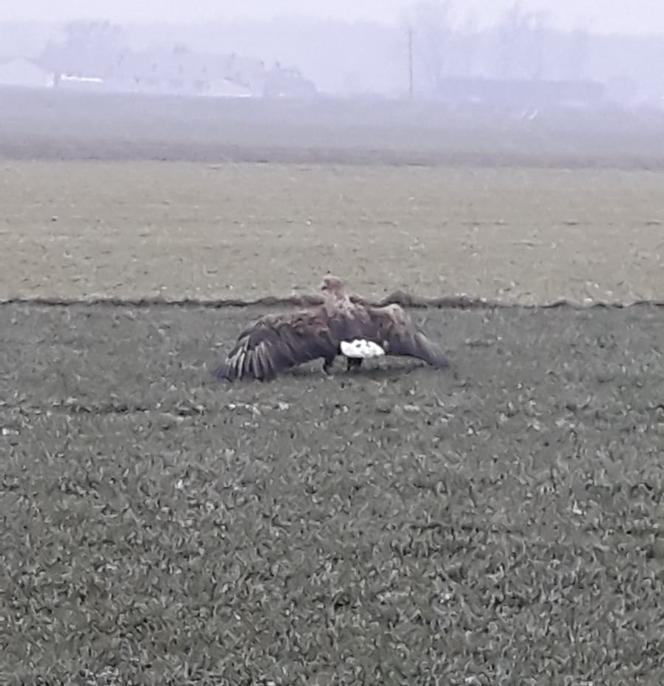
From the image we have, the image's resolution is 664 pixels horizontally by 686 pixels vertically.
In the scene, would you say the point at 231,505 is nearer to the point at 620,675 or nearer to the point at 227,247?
the point at 620,675

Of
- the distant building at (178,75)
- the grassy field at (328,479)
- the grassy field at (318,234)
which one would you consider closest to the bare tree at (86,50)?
the distant building at (178,75)

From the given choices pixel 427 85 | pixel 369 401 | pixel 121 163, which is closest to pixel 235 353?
pixel 369 401

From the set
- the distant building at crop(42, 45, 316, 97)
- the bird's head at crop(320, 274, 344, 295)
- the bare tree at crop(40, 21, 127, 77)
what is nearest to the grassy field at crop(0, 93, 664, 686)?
the bird's head at crop(320, 274, 344, 295)

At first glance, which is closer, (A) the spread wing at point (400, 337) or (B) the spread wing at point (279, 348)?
(B) the spread wing at point (279, 348)

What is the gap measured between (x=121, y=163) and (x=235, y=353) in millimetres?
14137

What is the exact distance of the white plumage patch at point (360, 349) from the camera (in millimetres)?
5855

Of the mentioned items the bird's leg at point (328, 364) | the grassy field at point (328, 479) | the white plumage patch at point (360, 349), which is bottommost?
the grassy field at point (328, 479)

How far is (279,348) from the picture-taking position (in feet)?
19.2

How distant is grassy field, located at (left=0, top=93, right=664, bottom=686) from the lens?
329 cm

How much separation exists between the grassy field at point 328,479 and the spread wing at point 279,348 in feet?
0.35

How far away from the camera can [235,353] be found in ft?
19.3

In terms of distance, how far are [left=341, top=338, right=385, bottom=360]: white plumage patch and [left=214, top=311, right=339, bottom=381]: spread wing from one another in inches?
2.0

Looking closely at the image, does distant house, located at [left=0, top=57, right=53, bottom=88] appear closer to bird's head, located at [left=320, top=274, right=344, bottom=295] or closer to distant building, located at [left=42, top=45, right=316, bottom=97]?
distant building, located at [left=42, top=45, right=316, bottom=97]

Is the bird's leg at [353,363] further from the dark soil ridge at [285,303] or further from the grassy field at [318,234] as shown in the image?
the grassy field at [318,234]
